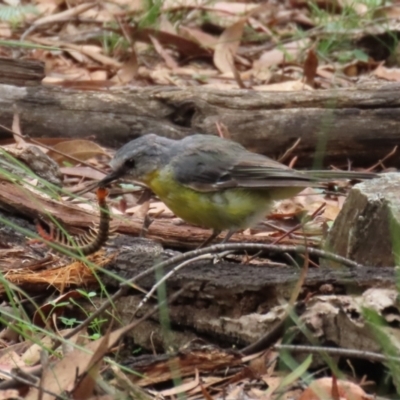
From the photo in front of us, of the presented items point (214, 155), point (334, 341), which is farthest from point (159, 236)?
point (334, 341)

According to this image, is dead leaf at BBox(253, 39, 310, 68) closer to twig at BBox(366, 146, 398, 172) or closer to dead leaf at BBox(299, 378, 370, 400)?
twig at BBox(366, 146, 398, 172)

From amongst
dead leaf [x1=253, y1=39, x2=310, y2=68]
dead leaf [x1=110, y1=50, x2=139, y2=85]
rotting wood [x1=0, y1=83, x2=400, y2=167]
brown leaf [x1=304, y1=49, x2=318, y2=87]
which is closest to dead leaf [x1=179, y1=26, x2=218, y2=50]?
dead leaf [x1=253, y1=39, x2=310, y2=68]

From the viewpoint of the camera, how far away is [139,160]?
563cm

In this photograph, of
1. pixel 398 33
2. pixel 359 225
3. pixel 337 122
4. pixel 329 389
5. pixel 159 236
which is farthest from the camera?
pixel 398 33

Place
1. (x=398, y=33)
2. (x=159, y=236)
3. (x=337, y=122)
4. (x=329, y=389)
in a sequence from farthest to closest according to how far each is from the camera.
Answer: (x=398, y=33)
(x=337, y=122)
(x=159, y=236)
(x=329, y=389)

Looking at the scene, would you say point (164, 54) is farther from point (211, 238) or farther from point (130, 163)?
point (211, 238)

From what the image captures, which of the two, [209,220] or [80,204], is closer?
[209,220]

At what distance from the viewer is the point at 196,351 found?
3.79m

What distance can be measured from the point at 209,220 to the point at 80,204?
101 cm

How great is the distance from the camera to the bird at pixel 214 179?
213 inches

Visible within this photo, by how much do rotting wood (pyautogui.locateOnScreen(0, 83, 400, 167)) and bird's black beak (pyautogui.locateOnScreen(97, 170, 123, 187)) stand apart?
1576mm

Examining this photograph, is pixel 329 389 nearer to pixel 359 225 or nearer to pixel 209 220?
pixel 359 225

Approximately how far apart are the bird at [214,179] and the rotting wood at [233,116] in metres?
1.41

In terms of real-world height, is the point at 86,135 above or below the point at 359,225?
below
